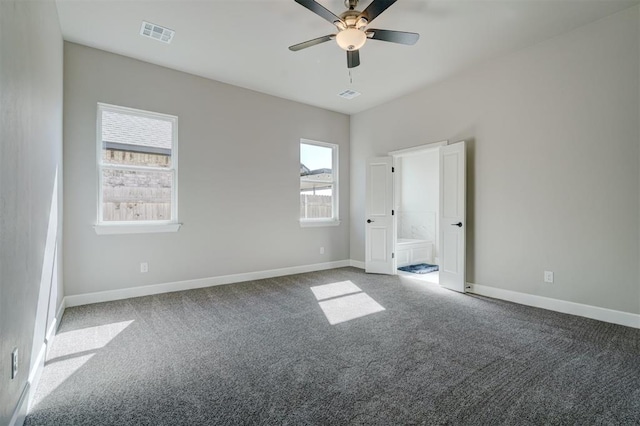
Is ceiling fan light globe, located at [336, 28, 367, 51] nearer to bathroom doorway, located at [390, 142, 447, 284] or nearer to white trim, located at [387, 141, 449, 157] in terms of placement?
white trim, located at [387, 141, 449, 157]

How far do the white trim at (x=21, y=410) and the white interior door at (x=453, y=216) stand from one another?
4411 mm

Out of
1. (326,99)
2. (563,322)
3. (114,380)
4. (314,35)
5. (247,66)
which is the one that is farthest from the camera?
(326,99)

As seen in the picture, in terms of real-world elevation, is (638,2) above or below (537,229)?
above

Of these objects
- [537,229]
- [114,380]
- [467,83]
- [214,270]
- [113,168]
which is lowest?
[114,380]

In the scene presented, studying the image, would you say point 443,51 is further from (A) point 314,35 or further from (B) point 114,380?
(B) point 114,380

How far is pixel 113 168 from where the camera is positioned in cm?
390

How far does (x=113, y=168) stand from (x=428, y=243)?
5.83 metres

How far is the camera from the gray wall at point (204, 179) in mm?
3688

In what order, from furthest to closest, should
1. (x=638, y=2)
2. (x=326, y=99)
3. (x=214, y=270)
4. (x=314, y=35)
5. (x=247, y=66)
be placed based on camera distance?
(x=326, y=99) < (x=214, y=270) < (x=247, y=66) < (x=314, y=35) < (x=638, y=2)

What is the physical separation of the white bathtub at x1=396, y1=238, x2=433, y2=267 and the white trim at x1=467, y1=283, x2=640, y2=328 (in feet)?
6.30

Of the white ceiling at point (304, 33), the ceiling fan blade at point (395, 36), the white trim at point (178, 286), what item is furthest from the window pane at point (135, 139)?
the ceiling fan blade at point (395, 36)

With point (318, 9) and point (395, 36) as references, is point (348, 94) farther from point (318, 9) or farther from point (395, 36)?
point (318, 9)

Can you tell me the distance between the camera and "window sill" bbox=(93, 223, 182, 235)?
379 centimetres

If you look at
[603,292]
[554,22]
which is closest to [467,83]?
[554,22]
